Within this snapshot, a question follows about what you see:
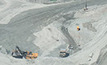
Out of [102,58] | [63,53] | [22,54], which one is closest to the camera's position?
[102,58]

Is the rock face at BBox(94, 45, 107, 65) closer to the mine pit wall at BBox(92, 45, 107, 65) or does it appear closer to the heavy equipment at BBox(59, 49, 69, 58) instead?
the mine pit wall at BBox(92, 45, 107, 65)

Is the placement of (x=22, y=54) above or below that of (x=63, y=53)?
below

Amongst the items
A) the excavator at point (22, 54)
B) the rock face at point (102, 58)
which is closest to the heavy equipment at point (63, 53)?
the excavator at point (22, 54)

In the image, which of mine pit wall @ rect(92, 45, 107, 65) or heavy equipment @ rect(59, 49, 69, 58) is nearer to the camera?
mine pit wall @ rect(92, 45, 107, 65)

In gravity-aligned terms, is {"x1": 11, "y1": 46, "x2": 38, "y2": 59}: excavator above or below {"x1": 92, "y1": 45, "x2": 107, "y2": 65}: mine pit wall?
below

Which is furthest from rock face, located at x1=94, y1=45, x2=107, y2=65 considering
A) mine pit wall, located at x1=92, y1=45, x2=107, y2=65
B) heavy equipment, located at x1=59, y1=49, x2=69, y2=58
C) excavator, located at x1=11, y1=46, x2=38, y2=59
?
excavator, located at x1=11, y1=46, x2=38, y2=59

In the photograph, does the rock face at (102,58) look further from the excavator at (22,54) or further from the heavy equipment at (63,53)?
the excavator at (22,54)

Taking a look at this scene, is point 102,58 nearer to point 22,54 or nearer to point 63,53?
point 63,53

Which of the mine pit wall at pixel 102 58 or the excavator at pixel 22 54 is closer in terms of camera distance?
the mine pit wall at pixel 102 58

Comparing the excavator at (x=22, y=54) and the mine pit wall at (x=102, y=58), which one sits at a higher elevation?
the mine pit wall at (x=102, y=58)

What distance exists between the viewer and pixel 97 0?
42.9 metres

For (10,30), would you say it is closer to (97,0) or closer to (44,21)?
(44,21)

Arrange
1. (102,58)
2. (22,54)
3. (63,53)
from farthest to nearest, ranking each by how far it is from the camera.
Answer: (22,54), (63,53), (102,58)

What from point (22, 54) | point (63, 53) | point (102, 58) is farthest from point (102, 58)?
point (22, 54)
